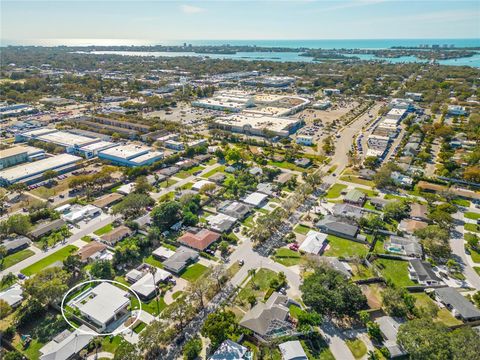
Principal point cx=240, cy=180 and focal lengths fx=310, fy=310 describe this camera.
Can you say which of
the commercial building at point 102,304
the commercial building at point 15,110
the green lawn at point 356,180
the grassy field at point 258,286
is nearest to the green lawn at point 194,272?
the grassy field at point 258,286

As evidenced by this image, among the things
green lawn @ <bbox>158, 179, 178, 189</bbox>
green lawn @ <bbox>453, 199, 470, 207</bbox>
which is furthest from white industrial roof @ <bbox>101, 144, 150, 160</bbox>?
green lawn @ <bbox>453, 199, 470, 207</bbox>

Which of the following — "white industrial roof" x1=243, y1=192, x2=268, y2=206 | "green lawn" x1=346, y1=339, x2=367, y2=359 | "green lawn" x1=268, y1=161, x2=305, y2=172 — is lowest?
"green lawn" x1=268, y1=161, x2=305, y2=172

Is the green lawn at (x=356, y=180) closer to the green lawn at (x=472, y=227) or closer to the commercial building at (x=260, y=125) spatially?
the green lawn at (x=472, y=227)

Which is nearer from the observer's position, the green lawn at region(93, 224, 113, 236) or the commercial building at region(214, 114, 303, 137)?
the green lawn at region(93, 224, 113, 236)

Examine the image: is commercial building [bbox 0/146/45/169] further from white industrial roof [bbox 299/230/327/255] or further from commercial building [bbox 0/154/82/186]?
white industrial roof [bbox 299/230/327/255]

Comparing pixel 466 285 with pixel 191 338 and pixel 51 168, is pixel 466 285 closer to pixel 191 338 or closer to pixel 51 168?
pixel 191 338

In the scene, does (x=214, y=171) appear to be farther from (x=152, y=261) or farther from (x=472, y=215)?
(x=472, y=215)
